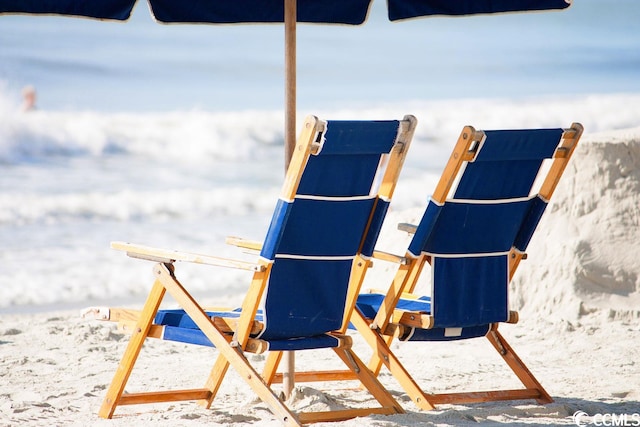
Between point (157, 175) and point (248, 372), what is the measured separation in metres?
12.6

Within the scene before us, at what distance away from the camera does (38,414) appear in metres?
3.78

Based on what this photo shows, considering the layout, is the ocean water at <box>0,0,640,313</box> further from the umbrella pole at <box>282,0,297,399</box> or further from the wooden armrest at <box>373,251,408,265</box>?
the wooden armrest at <box>373,251,408,265</box>

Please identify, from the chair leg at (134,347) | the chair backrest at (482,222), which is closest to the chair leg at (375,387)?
the chair backrest at (482,222)

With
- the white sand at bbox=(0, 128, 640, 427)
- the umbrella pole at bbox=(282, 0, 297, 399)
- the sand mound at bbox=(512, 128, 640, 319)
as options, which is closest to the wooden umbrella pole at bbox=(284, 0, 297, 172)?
the umbrella pole at bbox=(282, 0, 297, 399)

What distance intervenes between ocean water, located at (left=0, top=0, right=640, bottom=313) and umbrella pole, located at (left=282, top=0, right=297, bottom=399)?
12.2 ft

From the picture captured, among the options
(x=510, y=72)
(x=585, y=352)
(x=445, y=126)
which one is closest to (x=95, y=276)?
(x=585, y=352)

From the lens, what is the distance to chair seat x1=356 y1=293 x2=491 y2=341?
3812 mm

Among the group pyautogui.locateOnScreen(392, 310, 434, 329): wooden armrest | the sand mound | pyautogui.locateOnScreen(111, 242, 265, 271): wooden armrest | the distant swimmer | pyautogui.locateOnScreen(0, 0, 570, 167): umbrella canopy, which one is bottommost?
pyautogui.locateOnScreen(392, 310, 434, 329): wooden armrest

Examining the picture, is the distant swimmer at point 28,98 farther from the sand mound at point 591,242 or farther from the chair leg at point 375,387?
the chair leg at point 375,387

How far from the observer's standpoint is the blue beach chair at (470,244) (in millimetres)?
3680

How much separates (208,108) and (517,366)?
17.8 m

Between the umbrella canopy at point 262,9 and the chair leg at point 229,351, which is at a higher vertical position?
the umbrella canopy at point 262,9

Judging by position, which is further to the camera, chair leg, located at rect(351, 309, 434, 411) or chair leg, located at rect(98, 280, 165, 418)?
chair leg, located at rect(351, 309, 434, 411)

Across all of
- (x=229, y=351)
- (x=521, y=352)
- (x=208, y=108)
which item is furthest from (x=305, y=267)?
(x=208, y=108)
